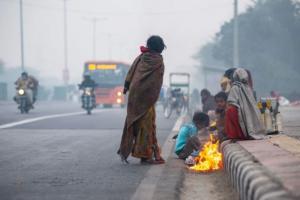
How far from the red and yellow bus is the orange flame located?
27676 mm

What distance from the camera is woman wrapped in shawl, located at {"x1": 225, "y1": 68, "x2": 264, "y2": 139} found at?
26.2 feet

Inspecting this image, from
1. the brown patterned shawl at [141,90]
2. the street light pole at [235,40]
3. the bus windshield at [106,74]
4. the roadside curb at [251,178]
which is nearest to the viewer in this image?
the roadside curb at [251,178]

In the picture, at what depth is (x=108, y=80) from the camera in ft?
122

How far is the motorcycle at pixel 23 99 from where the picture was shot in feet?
77.8

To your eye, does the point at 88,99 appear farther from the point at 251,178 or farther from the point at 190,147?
the point at 251,178

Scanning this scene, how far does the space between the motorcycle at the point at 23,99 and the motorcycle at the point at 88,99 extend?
7.39ft

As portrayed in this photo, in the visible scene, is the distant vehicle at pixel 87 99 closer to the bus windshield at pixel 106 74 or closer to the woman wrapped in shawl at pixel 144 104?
the bus windshield at pixel 106 74

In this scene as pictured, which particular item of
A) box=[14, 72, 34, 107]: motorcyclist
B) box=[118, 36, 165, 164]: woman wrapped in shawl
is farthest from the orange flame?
box=[14, 72, 34, 107]: motorcyclist

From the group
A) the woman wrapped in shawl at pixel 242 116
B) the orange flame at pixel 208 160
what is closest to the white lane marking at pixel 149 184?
the orange flame at pixel 208 160

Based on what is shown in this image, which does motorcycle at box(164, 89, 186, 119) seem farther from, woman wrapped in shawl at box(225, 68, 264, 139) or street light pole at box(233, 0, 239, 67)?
woman wrapped in shawl at box(225, 68, 264, 139)

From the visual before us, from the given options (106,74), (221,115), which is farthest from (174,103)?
(106,74)

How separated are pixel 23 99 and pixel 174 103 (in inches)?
239

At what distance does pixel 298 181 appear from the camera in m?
4.09

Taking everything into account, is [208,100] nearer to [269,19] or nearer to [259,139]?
[259,139]
